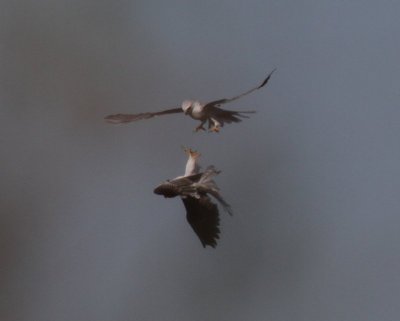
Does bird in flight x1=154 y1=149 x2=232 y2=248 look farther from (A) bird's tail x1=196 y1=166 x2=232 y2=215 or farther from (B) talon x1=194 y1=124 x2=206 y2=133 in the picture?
(B) talon x1=194 y1=124 x2=206 y2=133

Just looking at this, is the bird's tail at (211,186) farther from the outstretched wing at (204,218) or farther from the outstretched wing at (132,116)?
the outstretched wing at (132,116)

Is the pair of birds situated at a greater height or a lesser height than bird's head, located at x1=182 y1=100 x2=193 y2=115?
lesser

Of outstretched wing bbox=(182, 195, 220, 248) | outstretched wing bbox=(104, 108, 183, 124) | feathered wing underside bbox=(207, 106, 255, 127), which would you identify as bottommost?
A: outstretched wing bbox=(182, 195, 220, 248)

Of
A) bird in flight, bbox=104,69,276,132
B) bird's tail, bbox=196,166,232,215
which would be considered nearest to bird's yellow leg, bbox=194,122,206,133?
bird in flight, bbox=104,69,276,132

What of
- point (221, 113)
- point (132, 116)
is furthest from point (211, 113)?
point (132, 116)

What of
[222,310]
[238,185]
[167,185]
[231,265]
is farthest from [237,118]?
[222,310]

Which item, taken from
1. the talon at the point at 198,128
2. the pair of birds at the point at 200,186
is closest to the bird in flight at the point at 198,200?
the pair of birds at the point at 200,186

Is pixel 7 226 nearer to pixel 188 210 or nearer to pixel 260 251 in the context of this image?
pixel 260 251

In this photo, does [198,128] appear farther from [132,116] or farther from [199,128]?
[132,116]
